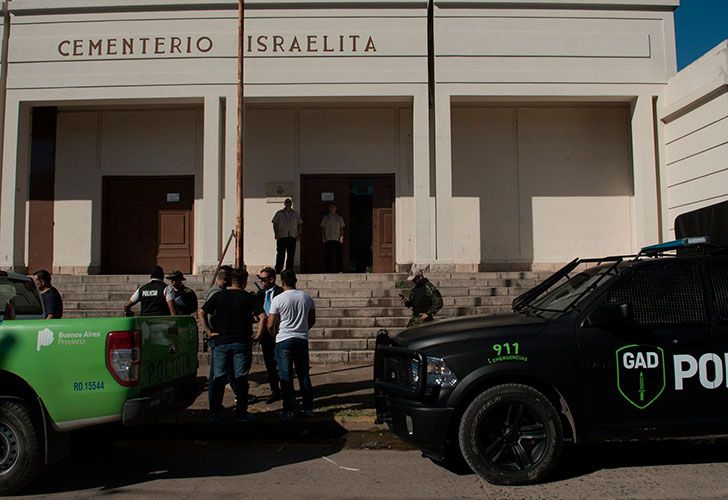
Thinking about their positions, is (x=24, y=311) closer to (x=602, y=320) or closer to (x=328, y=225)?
(x=602, y=320)

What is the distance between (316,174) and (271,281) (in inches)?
333

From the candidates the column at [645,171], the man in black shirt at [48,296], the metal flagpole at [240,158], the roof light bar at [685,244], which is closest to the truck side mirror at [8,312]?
the man in black shirt at [48,296]

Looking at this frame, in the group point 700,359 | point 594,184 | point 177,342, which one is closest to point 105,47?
point 177,342

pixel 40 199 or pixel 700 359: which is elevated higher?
pixel 40 199

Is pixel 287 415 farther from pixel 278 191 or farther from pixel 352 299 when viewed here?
pixel 278 191

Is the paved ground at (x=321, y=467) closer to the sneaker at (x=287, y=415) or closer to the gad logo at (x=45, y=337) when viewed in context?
the sneaker at (x=287, y=415)

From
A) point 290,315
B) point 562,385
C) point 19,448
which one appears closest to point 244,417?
point 290,315

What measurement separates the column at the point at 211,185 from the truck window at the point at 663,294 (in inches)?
400

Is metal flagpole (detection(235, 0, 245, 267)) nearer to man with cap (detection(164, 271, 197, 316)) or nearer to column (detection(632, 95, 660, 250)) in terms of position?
man with cap (detection(164, 271, 197, 316))

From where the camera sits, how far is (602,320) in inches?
181

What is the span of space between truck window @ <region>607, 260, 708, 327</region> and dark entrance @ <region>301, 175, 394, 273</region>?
1089 centimetres

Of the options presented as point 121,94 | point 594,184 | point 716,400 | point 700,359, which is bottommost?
point 716,400

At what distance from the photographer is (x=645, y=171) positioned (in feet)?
45.9

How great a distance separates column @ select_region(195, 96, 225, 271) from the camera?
1359 centimetres
